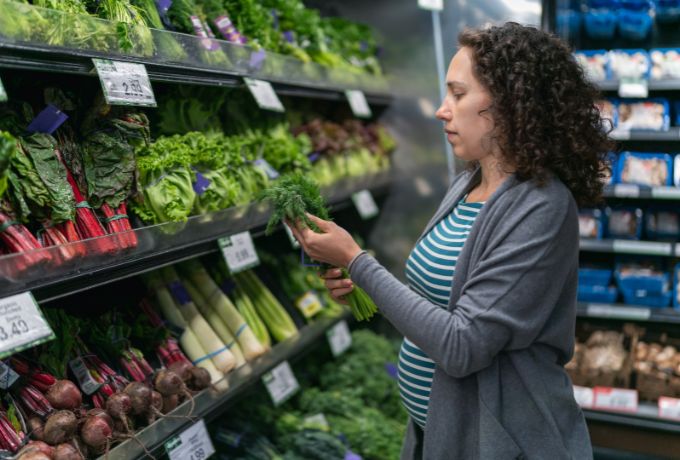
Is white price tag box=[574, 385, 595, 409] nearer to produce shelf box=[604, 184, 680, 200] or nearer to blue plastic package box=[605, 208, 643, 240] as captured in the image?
blue plastic package box=[605, 208, 643, 240]

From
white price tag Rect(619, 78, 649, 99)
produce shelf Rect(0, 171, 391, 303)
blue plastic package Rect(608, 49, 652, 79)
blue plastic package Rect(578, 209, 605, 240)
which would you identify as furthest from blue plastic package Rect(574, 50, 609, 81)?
produce shelf Rect(0, 171, 391, 303)

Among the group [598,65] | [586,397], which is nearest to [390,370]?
[586,397]

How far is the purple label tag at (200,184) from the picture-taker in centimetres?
241

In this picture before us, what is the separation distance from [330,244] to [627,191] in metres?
2.40

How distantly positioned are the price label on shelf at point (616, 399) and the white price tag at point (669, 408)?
0.12 m

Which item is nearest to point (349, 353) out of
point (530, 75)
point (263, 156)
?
point (263, 156)

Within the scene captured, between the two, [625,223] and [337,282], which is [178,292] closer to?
[337,282]

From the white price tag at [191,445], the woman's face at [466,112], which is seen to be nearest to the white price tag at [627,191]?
the woman's face at [466,112]

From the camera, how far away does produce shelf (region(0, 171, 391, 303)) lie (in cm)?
164

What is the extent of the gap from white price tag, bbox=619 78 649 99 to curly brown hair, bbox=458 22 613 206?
196 centimetres

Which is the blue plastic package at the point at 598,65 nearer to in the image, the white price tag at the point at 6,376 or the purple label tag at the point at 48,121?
the purple label tag at the point at 48,121

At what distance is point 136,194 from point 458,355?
46.0 inches

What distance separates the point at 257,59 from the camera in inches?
111

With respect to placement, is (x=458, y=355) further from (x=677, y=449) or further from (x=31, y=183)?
(x=677, y=449)
